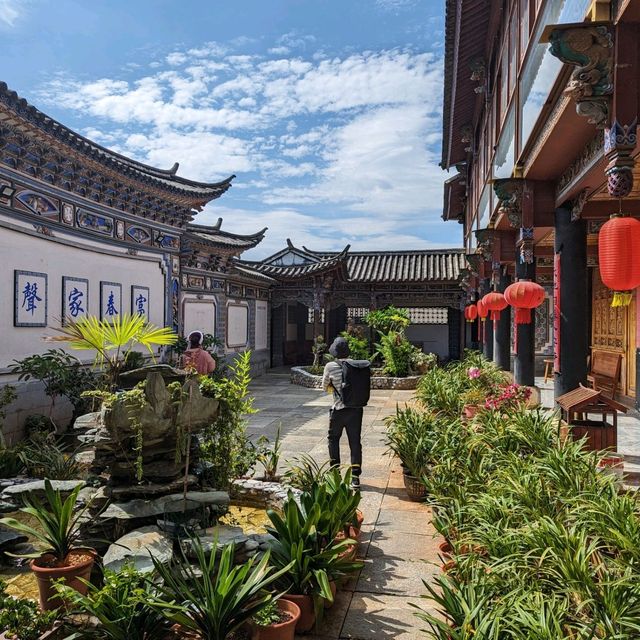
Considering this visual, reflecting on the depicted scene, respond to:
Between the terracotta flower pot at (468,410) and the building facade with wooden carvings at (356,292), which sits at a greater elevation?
the building facade with wooden carvings at (356,292)

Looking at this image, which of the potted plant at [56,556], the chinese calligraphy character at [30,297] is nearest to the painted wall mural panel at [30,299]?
the chinese calligraphy character at [30,297]

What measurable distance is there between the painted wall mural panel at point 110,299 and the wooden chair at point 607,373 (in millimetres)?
9201

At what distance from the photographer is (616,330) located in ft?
35.7

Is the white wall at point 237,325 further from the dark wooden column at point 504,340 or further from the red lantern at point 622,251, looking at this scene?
the red lantern at point 622,251

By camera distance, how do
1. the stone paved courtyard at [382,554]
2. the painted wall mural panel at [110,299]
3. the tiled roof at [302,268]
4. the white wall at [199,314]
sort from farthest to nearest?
the tiled roof at [302,268] → the white wall at [199,314] → the painted wall mural panel at [110,299] → the stone paved courtyard at [382,554]

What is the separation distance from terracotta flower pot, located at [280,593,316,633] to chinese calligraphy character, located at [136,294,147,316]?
28.8ft

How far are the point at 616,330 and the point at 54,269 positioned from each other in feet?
34.8

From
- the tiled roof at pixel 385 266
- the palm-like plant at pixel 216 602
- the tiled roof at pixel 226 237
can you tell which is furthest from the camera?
the tiled roof at pixel 385 266

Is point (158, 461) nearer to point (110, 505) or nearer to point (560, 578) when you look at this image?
point (110, 505)

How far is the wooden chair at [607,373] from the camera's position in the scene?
10.4 meters

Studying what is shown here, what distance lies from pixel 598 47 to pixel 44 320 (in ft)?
26.0

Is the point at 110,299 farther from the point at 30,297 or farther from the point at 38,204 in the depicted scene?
the point at 38,204

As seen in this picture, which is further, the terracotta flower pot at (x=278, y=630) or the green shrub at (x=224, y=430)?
the green shrub at (x=224, y=430)

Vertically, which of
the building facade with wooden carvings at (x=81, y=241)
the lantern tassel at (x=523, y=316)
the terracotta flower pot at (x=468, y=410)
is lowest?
the terracotta flower pot at (x=468, y=410)
